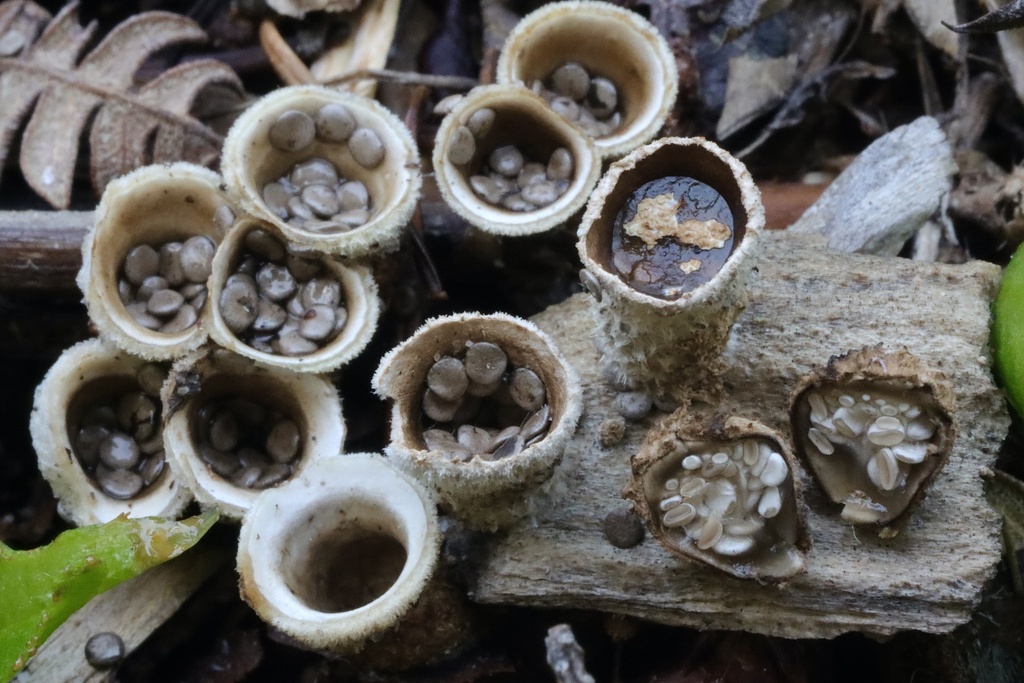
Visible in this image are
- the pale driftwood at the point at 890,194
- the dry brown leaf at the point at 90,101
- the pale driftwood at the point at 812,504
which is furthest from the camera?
the dry brown leaf at the point at 90,101


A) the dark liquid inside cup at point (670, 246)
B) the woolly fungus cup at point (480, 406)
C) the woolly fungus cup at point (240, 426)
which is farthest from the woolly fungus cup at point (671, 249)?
the woolly fungus cup at point (240, 426)

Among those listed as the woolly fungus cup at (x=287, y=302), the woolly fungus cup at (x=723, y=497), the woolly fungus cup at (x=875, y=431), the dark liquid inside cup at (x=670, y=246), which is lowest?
the woolly fungus cup at (x=287, y=302)

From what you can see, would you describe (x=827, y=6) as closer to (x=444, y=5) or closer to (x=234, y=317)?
(x=444, y=5)

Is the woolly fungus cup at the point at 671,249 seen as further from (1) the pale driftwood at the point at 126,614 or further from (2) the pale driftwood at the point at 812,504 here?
A: (1) the pale driftwood at the point at 126,614

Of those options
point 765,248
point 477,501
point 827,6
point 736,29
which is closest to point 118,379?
point 477,501

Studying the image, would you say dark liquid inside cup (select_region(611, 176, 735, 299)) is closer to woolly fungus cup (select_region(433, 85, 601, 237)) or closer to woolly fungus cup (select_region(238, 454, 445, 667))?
woolly fungus cup (select_region(433, 85, 601, 237))

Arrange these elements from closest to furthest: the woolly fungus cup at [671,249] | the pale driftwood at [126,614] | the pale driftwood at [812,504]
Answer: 1. the woolly fungus cup at [671,249]
2. the pale driftwood at [812,504]
3. the pale driftwood at [126,614]

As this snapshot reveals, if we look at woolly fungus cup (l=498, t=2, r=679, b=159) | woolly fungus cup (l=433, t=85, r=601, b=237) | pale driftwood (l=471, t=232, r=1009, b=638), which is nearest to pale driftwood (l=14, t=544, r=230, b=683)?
pale driftwood (l=471, t=232, r=1009, b=638)
